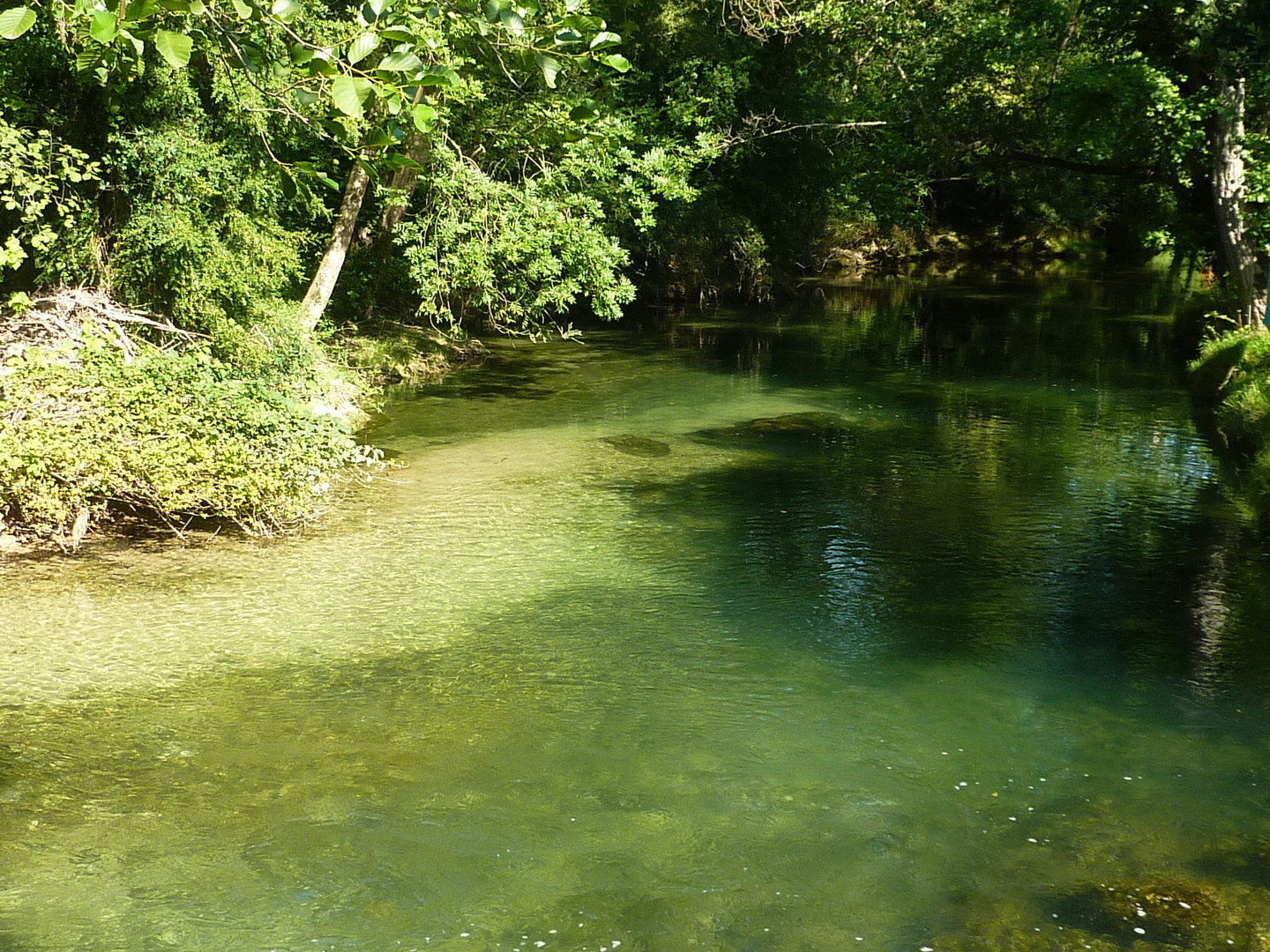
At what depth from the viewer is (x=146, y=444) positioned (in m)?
9.92

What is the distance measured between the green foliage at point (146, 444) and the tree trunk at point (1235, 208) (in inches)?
591

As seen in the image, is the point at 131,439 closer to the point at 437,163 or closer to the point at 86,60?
the point at 86,60

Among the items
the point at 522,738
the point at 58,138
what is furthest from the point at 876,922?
the point at 58,138

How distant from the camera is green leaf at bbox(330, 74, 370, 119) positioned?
3.44 metres

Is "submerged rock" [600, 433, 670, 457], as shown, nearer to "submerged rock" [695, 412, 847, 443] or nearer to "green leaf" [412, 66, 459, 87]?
"submerged rock" [695, 412, 847, 443]

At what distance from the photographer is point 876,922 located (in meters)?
5.30

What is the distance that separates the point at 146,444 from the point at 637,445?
251 inches

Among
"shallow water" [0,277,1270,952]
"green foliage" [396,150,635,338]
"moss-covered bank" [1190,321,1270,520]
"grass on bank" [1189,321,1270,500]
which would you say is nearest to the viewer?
"shallow water" [0,277,1270,952]

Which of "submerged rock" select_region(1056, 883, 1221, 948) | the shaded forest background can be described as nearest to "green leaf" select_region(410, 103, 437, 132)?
the shaded forest background

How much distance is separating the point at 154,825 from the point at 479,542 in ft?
16.2

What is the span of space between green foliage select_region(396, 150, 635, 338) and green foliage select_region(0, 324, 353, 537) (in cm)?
602

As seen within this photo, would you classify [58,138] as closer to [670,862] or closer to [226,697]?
[226,697]

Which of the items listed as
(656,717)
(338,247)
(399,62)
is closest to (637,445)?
(338,247)

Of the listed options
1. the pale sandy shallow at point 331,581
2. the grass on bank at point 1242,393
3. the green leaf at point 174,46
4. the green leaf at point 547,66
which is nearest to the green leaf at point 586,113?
the green leaf at point 547,66
